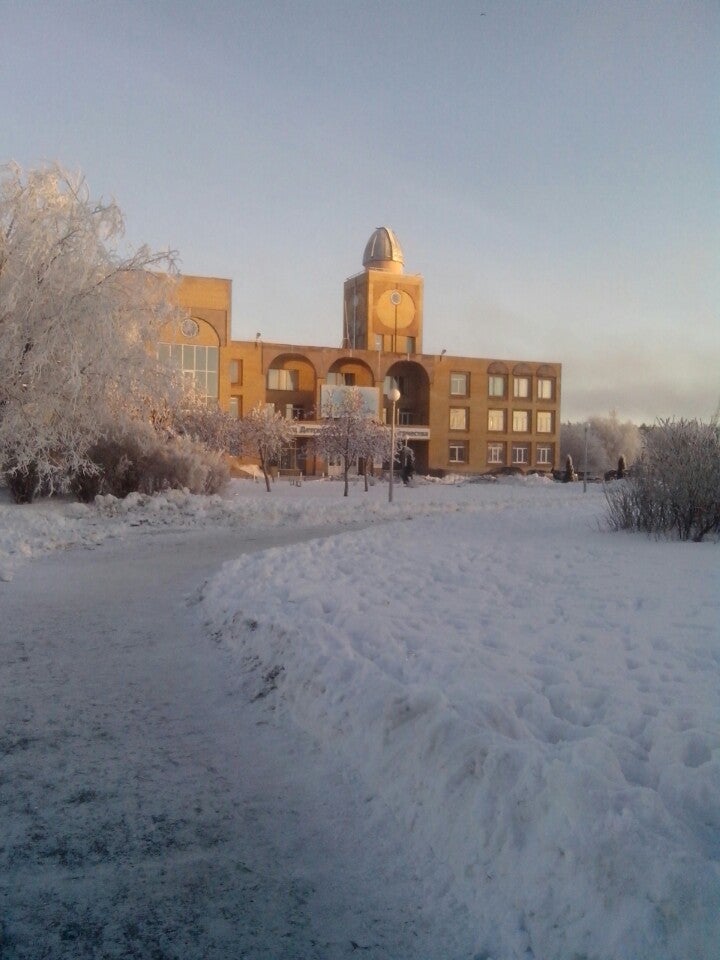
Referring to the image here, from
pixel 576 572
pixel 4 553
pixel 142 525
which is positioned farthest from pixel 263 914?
pixel 142 525

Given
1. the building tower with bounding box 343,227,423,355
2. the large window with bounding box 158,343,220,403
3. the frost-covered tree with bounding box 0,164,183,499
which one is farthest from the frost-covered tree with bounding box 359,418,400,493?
the building tower with bounding box 343,227,423,355

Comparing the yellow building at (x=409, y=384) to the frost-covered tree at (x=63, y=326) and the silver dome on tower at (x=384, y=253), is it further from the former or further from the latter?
the frost-covered tree at (x=63, y=326)

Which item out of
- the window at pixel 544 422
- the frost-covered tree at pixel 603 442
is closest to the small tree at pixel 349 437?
the window at pixel 544 422

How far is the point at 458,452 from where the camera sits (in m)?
81.2

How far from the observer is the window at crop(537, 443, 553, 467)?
278 feet

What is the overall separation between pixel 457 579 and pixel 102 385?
42.9ft

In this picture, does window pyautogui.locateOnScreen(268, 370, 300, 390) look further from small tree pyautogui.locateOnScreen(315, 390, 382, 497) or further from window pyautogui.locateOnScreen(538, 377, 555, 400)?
small tree pyautogui.locateOnScreen(315, 390, 382, 497)

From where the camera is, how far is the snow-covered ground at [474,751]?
2.99 metres

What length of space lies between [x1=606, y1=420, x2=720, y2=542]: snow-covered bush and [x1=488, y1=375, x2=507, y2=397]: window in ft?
218

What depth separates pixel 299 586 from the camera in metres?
9.50

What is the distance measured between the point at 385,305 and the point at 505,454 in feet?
66.5

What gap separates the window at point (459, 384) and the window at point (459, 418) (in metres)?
1.46

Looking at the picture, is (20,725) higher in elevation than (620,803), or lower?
lower

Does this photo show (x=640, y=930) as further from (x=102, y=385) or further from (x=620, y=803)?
(x=102, y=385)
